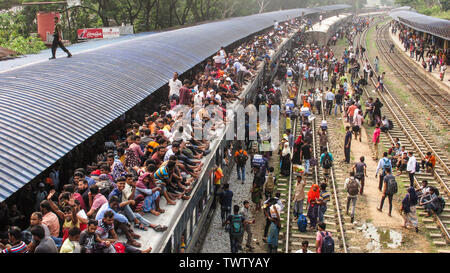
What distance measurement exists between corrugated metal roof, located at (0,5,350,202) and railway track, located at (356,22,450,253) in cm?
925

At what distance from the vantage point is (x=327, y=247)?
9.55m

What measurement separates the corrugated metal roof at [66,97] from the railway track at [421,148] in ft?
30.4

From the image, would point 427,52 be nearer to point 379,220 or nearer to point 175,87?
point 379,220

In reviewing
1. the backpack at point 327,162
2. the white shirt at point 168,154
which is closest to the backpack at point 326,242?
the white shirt at point 168,154

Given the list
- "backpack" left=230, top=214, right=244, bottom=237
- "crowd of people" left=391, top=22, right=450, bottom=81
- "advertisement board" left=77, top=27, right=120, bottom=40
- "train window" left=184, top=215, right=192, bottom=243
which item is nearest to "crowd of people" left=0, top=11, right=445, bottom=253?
"backpack" left=230, top=214, right=244, bottom=237

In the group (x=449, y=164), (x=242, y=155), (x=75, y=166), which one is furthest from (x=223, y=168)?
(x=449, y=164)

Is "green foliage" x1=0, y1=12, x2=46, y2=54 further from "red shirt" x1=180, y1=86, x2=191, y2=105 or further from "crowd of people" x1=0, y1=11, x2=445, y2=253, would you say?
"red shirt" x1=180, y1=86, x2=191, y2=105

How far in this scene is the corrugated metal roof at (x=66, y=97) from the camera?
26.8ft

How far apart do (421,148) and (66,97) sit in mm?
14811

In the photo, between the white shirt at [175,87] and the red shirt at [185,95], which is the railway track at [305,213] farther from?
the white shirt at [175,87]

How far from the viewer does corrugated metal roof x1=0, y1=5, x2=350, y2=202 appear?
8172mm

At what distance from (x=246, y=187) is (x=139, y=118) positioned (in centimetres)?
425

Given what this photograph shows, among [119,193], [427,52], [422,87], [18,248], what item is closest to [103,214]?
[119,193]

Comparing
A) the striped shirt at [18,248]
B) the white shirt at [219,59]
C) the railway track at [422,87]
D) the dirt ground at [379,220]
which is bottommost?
the dirt ground at [379,220]
